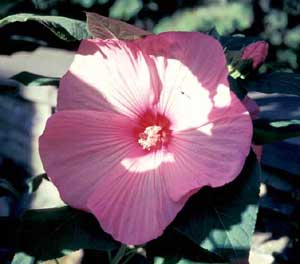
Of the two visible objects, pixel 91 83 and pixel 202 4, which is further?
pixel 202 4

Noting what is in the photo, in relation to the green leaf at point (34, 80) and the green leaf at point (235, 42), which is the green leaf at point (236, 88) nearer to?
the green leaf at point (235, 42)

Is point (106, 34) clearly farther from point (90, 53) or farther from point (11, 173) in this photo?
point (11, 173)

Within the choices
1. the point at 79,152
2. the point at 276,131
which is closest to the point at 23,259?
the point at 79,152

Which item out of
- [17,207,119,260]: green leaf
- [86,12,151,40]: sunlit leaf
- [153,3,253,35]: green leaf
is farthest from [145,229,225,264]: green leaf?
[153,3,253,35]: green leaf

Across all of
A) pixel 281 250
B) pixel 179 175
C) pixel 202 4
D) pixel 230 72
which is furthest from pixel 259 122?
pixel 202 4

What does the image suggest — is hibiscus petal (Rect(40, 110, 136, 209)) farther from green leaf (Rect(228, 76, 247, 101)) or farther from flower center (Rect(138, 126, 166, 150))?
green leaf (Rect(228, 76, 247, 101))

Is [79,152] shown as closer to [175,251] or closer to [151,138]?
[151,138]
